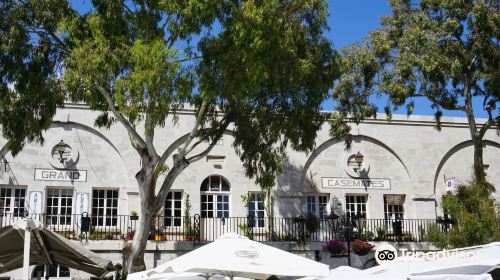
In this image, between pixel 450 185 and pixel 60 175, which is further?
pixel 450 185

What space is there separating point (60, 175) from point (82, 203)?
1284mm

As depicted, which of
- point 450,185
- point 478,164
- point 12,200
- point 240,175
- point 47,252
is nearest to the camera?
point 47,252

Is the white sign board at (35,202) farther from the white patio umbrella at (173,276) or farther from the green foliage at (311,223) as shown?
the white patio umbrella at (173,276)

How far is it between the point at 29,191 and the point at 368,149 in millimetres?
13231

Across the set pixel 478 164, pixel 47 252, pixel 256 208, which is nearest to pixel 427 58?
pixel 478 164

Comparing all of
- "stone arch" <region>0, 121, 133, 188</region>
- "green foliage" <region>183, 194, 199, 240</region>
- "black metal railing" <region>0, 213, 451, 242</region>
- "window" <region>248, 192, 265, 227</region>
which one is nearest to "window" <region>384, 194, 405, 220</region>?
"black metal railing" <region>0, 213, 451, 242</region>

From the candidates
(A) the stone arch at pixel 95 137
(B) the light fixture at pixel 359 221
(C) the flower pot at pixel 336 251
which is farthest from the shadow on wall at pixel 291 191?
(A) the stone arch at pixel 95 137

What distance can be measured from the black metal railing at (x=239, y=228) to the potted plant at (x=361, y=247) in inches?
17.6

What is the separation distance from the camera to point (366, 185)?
25.9 metres

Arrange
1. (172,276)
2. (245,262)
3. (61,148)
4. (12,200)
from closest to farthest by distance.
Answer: (245,262) → (172,276) → (12,200) → (61,148)

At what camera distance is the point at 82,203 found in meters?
23.1

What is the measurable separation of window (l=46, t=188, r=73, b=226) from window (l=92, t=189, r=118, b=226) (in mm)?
849

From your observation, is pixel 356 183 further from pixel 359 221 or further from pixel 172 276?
pixel 172 276

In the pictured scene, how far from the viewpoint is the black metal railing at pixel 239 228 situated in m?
22.1
